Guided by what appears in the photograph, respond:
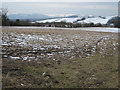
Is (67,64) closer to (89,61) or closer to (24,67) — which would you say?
(89,61)

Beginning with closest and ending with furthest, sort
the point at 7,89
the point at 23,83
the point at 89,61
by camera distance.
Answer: the point at 7,89 → the point at 23,83 → the point at 89,61

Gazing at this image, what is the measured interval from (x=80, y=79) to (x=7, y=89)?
2.56 meters

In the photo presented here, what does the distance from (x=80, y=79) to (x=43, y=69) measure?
66.9 inches

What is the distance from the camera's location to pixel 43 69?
587cm

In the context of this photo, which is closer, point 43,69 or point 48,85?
point 48,85

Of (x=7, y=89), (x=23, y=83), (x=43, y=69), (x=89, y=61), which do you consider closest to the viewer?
(x=7, y=89)

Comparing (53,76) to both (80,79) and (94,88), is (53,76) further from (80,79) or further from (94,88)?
(94,88)

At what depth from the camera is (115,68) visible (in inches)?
245

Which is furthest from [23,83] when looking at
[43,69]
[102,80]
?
[102,80]

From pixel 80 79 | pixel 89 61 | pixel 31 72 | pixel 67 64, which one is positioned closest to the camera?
pixel 80 79

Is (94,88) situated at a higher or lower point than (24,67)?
lower

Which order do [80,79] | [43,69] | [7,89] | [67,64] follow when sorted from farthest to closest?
1. [67,64]
2. [43,69]
3. [80,79]
4. [7,89]

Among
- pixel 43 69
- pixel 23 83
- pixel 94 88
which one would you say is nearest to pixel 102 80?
pixel 94 88

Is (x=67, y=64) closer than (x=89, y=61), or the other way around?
(x=67, y=64)
